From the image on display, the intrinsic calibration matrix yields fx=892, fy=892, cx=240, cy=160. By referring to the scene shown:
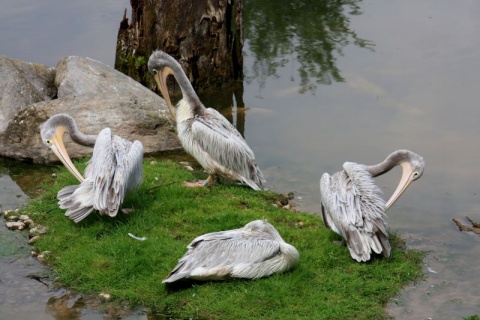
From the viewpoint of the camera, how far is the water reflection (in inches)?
585

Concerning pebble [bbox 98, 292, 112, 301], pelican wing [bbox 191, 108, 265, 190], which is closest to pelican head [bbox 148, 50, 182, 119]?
pelican wing [bbox 191, 108, 265, 190]

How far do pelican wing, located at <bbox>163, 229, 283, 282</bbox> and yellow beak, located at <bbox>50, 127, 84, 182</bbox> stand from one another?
2.25 metres

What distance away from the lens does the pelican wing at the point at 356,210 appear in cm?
801

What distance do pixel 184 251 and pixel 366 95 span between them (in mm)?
6492

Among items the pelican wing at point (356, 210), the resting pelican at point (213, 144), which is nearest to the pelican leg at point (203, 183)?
the resting pelican at point (213, 144)

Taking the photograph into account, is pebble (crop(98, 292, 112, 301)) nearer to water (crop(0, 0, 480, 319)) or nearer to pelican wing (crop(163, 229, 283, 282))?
pelican wing (crop(163, 229, 283, 282))

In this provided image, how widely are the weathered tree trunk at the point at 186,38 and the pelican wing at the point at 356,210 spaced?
4987 mm

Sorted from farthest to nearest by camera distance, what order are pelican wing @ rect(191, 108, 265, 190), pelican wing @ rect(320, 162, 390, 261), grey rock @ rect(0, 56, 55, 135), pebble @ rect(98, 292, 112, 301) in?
grey rock @ rect(0, 56, 55, 135) < pelican wing @ rect(191, 108, 265, 190) < pelican wing @ rect(320, 162, 390, 261) < pebble @ rect(98, 292, 112, 301)

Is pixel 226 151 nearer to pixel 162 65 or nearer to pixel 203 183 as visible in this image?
pixel 203 183

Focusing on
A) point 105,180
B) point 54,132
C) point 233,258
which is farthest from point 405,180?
point 54,132

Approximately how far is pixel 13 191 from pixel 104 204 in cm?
234

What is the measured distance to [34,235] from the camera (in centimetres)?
870

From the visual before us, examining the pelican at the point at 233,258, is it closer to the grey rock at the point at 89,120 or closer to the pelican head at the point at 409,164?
the pelican head at the point at 409,164

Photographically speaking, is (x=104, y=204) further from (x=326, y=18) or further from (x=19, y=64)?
(x=326, y=18)
